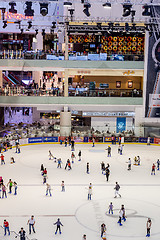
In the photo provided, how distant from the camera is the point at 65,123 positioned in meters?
Result: 38.9

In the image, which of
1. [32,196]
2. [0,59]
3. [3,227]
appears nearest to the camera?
[3,227]

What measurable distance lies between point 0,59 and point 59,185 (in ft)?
66.2

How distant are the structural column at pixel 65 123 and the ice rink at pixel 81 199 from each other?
24.7ft

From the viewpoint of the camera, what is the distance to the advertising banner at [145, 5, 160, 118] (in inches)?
1490

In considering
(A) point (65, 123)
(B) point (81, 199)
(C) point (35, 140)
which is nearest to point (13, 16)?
(A) point (65, 123)

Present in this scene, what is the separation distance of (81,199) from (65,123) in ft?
66.9

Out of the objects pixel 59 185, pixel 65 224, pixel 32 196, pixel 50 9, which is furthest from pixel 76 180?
pixel 50 9

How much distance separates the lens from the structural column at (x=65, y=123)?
3712cm

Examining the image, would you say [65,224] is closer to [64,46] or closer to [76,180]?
[76,180]

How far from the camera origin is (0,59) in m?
36.6

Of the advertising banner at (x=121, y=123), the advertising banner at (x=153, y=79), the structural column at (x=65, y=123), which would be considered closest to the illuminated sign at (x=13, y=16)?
the structural column at (x=65, y=123)

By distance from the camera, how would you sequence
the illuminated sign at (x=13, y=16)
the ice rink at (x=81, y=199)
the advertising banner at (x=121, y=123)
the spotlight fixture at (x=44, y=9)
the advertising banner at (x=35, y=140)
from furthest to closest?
the advertising banner at (x=121, y=123), the illuminated sign at (x=13, y=16), the advertising banner at (x=35, y=140), the spotlight fixture at (x=44, y=9), the ice rink at (x=81, y=199)

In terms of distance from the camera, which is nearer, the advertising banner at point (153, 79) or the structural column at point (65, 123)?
the structural column at point (65, 123)

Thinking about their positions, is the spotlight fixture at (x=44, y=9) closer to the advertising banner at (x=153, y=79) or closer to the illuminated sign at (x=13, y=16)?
the illuminated sign at (x=13, y=16)
